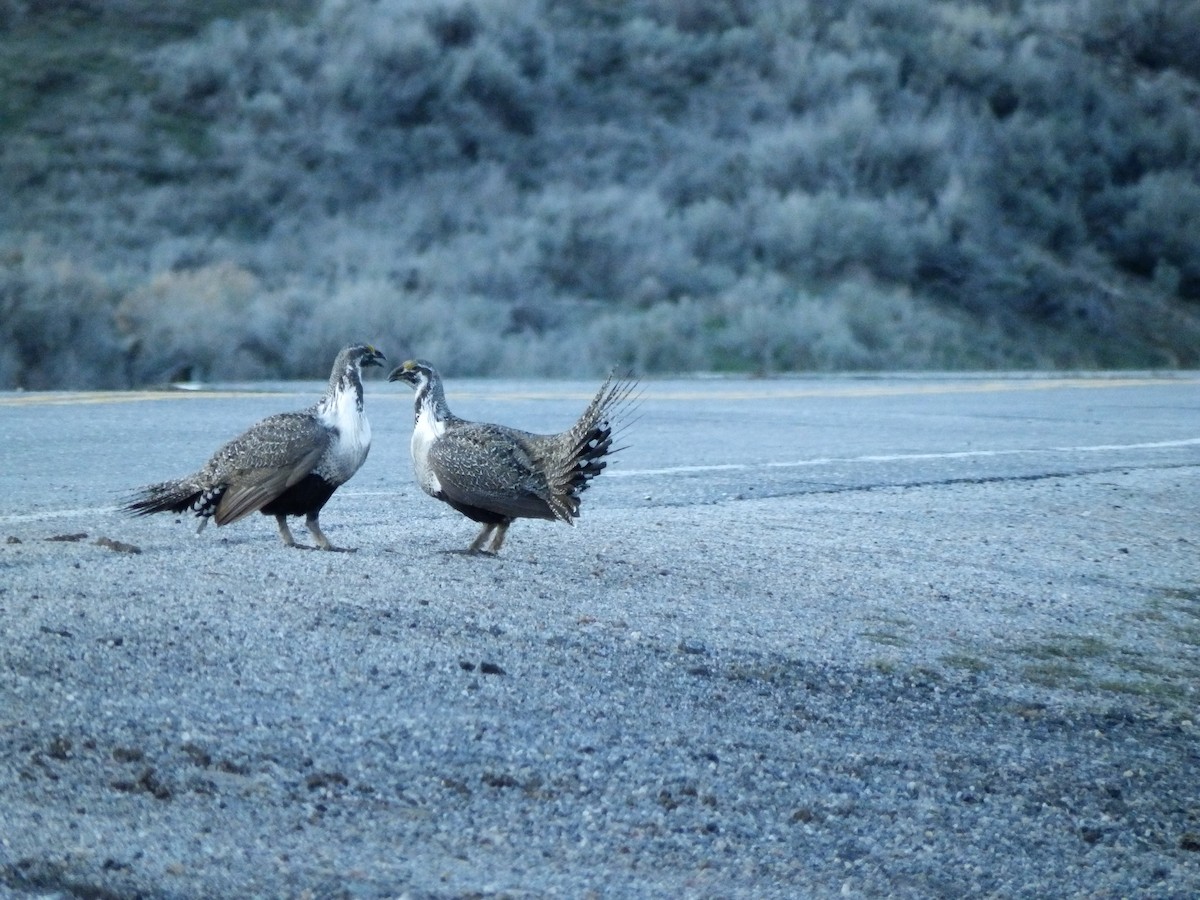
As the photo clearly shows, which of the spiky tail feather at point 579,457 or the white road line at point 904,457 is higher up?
the spiky tail feather at point 579,457

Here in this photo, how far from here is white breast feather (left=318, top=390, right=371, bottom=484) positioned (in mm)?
7758

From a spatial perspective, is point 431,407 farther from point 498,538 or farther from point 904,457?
point 904,457

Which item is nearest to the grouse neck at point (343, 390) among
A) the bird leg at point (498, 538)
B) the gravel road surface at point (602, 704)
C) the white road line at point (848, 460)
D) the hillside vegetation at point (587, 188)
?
the gravel road surface at point (602, 704)

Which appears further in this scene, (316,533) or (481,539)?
(481,539)

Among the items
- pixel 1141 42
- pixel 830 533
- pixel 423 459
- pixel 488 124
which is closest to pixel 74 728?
pixel 423 459

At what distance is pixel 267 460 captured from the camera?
767 centimetres

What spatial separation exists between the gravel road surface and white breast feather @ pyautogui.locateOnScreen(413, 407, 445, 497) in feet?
1.01

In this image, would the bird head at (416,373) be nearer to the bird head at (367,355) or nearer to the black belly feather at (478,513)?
the bird head at (367,355)

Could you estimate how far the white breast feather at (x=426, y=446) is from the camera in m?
7.89

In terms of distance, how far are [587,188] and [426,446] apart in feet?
92.2

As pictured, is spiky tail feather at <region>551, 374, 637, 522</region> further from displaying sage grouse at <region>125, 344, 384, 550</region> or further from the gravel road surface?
displaying sage grouse at <region>125, 344, 384, 550</region>

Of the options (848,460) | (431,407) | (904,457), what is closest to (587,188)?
(904,457)

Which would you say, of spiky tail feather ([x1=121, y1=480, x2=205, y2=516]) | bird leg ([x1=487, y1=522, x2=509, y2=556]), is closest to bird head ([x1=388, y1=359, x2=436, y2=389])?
bird leg ([x1=487, y1=522, x2=509, y2=556])

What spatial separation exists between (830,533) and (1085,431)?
26.0ft
